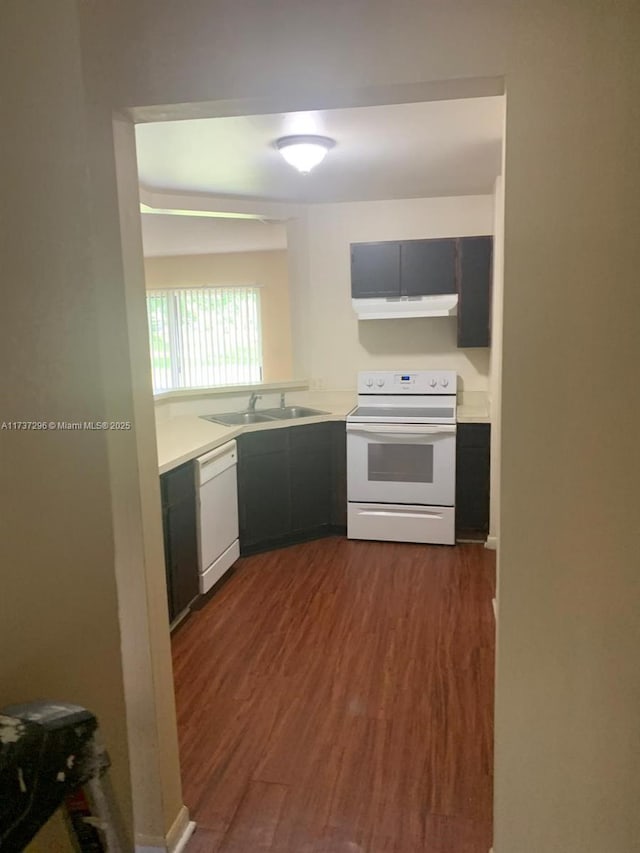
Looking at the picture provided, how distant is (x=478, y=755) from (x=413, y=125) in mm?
2575

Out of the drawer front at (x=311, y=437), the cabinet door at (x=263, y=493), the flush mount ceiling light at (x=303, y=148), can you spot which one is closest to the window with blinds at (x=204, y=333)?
the drawer front at (x=311, y=437)

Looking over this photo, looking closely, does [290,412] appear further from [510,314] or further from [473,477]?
[510,314]

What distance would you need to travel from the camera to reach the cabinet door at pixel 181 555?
2.97 m

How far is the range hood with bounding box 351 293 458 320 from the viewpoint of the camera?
14.2 feet

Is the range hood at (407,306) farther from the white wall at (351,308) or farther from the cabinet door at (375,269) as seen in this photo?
the white wall at (351,308)

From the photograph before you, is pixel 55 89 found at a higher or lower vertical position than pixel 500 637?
higher

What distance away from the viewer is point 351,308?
4789mm

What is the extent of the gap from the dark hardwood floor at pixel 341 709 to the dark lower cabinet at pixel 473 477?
0.36 meters

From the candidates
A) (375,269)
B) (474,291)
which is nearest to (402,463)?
(474,291)

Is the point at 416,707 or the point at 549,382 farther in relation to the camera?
the point at 416,707

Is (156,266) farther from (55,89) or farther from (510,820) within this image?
(510,820)

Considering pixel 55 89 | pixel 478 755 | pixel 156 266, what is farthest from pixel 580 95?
pixel 156 266

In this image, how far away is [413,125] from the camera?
2.70 m

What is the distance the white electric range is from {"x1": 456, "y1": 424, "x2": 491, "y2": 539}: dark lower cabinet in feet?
0.31
